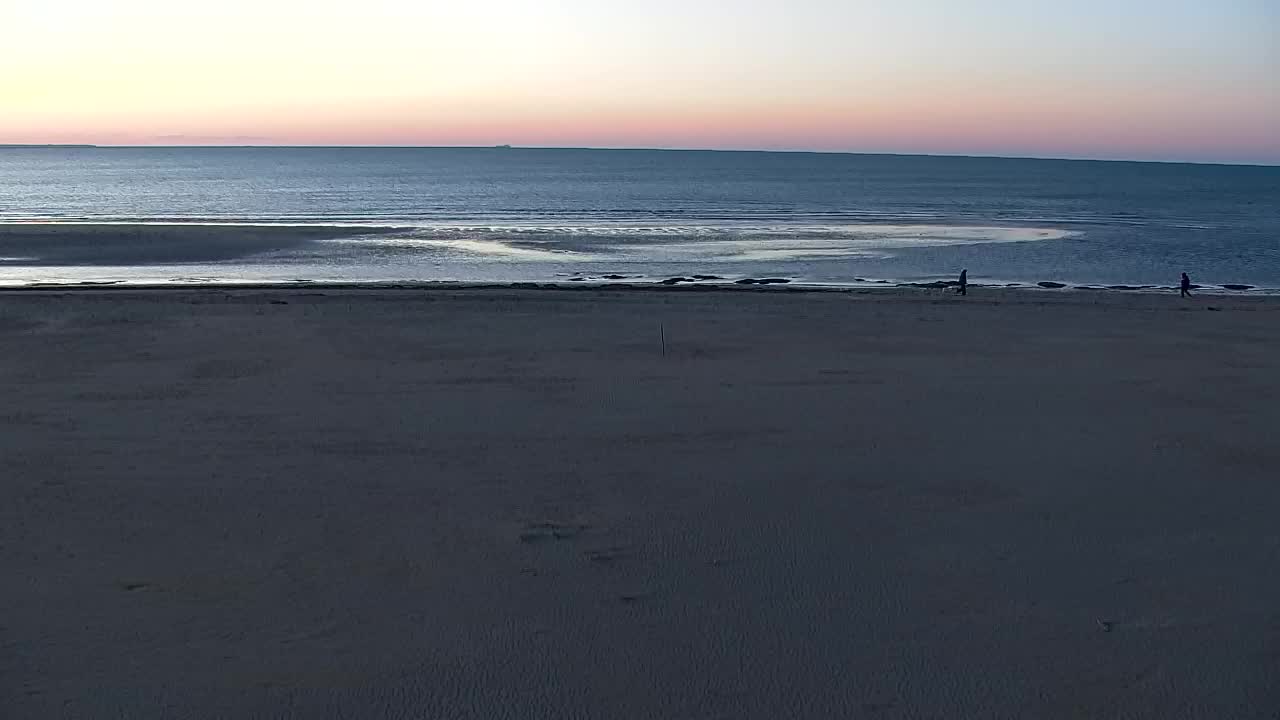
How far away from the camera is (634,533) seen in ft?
29.8

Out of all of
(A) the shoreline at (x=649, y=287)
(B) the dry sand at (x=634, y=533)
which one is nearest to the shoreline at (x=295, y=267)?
(A) the shoreline at (x=649, y=287)

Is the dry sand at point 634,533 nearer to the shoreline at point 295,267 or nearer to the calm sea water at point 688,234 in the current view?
the shoreline at point 295,267

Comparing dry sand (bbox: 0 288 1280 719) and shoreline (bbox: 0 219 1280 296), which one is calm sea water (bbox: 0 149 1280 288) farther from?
dry sand (bbox: 0 288 1280 719)

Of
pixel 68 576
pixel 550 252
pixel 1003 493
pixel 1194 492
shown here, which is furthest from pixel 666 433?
pixel 550 252

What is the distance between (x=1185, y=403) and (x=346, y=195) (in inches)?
3303

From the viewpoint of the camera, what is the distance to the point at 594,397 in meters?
14.2

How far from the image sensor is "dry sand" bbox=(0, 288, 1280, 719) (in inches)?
261

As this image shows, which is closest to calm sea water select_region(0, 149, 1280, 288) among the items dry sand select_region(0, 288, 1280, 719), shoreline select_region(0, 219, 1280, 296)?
shoreline select_region(0, 219, 1280, 296)

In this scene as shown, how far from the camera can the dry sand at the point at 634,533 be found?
6.62 metres

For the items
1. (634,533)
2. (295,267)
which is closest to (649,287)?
(295,267)

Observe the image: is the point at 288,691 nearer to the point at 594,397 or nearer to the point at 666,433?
the point at 666,433

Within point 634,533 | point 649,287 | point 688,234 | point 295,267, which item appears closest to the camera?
point 634,533

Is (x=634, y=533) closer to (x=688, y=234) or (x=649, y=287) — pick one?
(x=649, y=287)

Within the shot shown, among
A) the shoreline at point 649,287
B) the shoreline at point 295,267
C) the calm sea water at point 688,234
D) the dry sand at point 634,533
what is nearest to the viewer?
the dry sand at point 634,533
